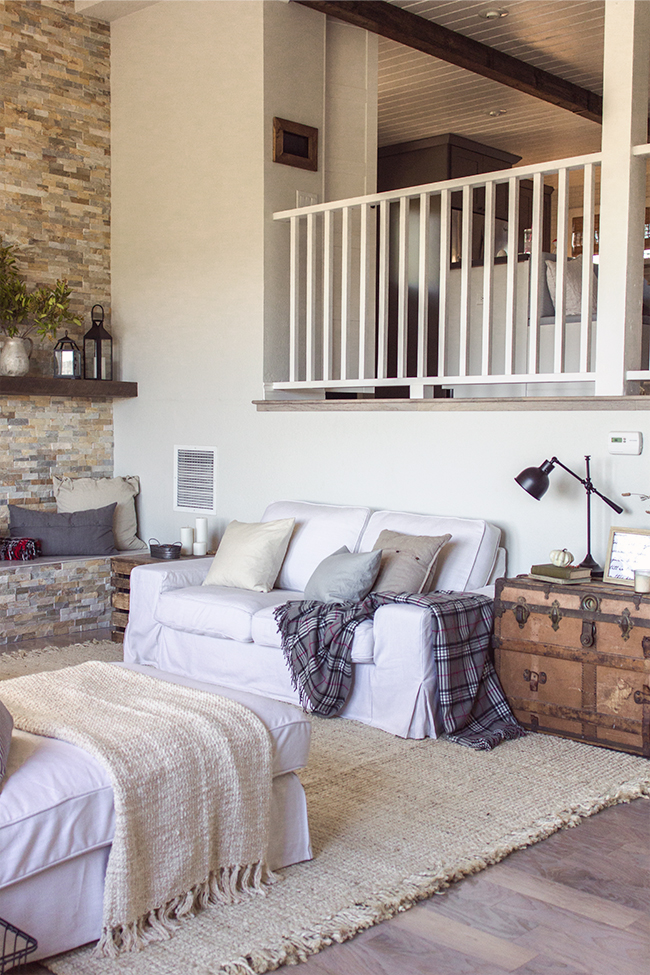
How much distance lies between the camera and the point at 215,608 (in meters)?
4.57

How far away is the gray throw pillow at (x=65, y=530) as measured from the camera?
6.05m

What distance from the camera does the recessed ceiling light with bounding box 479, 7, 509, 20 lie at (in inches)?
235

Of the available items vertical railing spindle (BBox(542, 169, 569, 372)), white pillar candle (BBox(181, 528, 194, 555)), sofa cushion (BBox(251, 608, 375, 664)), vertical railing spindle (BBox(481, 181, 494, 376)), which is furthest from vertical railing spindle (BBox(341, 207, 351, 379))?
sofa cushion (BBox(251, 608, 375, 664))

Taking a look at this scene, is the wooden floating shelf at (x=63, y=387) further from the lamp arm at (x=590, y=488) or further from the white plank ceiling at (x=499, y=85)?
the lamp arm at (x=590, y=488)

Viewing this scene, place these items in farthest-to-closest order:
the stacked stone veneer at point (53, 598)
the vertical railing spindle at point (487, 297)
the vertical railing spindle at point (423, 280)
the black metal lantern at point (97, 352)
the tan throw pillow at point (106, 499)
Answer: the black metal lantern at point (97, 352)
the tan throw pillow at point (106, 499)
the stacked stone veneer at point (53, 598)
the vertical railing spindle at point (423, 280)
the vertical railing spindle at point (487, 297)

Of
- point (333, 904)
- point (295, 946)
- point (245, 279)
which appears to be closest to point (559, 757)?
point (333, 904)

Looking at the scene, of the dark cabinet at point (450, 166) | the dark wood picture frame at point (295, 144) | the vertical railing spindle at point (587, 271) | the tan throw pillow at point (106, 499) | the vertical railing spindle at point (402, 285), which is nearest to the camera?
the vertical railing spindle at point (587, 271)

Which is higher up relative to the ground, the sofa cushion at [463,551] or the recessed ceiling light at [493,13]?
the recessed ceiling light at [493,13]

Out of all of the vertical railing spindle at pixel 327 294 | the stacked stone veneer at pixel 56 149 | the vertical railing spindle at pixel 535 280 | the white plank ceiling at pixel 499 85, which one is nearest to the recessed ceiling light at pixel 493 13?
the white plank ceiling at pixel 499 85

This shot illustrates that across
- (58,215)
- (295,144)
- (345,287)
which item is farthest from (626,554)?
(58,215)

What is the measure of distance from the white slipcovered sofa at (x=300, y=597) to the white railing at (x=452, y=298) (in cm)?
78

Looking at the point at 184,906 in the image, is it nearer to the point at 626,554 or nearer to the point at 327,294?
the point at 626,554

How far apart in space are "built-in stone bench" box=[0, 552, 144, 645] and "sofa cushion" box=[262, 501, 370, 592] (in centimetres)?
149

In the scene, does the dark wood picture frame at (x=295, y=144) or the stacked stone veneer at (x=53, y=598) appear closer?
the stacked stone veneer at (x=53, y=598)
